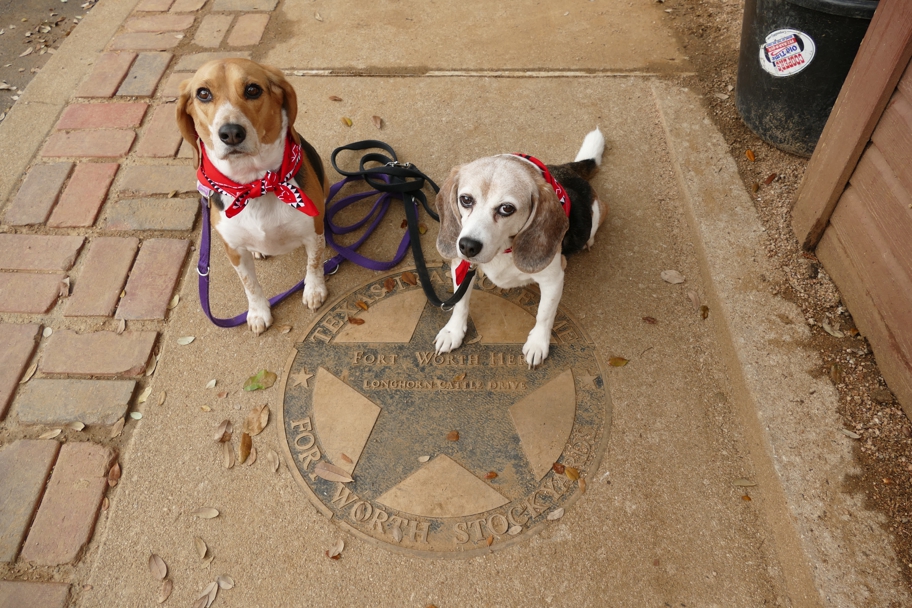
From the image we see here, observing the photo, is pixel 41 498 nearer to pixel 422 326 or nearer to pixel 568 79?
pixel 422 326

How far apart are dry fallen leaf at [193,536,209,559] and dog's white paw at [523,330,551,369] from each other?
1.72 metres

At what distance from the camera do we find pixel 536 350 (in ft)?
9.29

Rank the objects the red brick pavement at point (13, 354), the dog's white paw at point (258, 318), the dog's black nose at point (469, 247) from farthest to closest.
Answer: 1. the dog's white paw at point (258, 318)
2. the red brick pavement at point (13, 354)
3. the dog's black nose at point (469, 247)

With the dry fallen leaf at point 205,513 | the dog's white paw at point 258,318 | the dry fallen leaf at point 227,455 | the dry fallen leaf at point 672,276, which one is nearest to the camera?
the dry fallen leaf at point 205,513

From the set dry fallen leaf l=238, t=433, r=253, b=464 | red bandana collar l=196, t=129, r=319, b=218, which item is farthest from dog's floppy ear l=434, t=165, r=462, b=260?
dry fallen leaf l=238, t=433, r=253, b=464

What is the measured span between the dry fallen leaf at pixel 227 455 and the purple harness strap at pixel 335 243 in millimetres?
689

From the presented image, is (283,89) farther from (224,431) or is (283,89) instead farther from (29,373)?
(29,373)

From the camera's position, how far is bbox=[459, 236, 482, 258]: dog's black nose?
2217 mm

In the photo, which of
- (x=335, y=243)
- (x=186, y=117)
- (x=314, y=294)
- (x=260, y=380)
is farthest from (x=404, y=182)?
(x=260, y=380)

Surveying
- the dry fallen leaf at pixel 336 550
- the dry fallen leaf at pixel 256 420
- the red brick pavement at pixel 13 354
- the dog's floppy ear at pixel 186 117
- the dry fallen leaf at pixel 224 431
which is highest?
the dog's floppy ear at pixel 186 117

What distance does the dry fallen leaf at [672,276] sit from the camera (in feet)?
10.4

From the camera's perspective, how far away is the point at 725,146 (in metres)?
3.75

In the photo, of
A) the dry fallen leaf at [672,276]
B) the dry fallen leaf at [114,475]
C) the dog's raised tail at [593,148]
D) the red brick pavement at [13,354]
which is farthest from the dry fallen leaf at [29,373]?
the dry fallen leaf at [672,276]

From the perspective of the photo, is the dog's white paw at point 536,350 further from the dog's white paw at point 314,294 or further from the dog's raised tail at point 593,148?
the dog's raised tail at point 593,148
